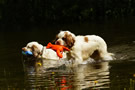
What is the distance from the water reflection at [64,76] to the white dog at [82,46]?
360 mm

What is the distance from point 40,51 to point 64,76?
3.16m

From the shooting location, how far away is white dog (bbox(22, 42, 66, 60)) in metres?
10.9

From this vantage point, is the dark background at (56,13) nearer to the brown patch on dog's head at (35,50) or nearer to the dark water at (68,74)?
the brown patch on dog's head at (35,50)

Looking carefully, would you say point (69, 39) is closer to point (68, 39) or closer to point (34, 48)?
point (68, 39)

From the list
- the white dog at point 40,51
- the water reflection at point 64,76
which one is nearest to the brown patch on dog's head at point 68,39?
the water reflection at point 64,76

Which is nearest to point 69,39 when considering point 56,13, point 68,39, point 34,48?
point 68,39

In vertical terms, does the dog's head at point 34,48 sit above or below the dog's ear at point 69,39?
above

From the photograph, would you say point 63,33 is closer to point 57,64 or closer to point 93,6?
point 57,64

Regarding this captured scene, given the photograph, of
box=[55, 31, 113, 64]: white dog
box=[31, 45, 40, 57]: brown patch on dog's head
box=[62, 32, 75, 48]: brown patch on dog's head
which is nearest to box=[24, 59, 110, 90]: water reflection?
box=[55, 31, 113, 64]: white dog

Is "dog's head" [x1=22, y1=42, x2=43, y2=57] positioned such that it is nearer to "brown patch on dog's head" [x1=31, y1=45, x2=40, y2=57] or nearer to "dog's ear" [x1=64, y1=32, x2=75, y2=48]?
"brown patch on dog's head" [x1=31, y1=45, x2=40, y2=57]

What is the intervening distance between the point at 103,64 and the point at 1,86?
3.15m

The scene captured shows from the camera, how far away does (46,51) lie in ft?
37.2

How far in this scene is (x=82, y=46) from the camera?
9469 mm

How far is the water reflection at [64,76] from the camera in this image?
22.5ft
